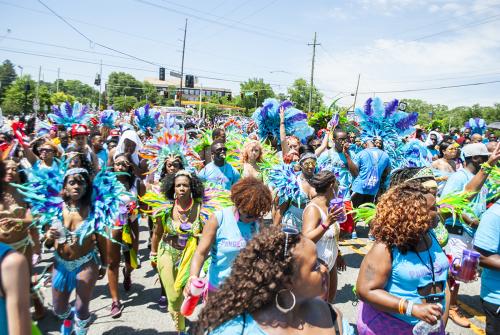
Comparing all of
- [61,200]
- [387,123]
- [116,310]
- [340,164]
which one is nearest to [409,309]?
[61,200]

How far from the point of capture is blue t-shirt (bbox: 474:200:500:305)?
8.84 ft

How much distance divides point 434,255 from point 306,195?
190cm

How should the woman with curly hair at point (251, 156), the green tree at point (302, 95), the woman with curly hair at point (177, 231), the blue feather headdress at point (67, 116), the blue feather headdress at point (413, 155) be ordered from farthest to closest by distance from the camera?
1. the green tree at point (302, 95)
2. the blue feather headdress at point (67, 116)
3. the blue feather headdress at point (413, 155)
4. the woman with curly hair at point (251, 156)
5. the woman with curly hair at point (177, 231)

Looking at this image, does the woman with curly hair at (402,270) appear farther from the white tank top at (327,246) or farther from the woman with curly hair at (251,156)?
the woman with curly hair at (251,156)

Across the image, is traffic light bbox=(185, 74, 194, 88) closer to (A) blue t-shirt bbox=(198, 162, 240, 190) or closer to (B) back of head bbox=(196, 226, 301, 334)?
(A) blue t-shirt bbox=(198, 162, 240, 190)

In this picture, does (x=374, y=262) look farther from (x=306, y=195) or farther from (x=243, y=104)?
(x=243, y=104)

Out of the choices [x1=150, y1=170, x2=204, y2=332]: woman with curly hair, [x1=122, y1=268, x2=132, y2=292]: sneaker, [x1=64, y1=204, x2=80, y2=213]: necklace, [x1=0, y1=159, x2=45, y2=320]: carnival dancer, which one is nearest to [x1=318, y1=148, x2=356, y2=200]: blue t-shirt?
[x1=150, y1=170, x2=204, y2=332]: woman with curly hair

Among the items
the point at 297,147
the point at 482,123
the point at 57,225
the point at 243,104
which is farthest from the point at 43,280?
the point at 243,104

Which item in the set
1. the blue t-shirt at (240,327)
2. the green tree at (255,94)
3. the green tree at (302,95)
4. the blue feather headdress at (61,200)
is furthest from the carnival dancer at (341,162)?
the green tree at (255,94)

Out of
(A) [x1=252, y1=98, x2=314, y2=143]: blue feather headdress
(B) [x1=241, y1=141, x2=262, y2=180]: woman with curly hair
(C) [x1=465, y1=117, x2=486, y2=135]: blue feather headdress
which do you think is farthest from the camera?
(C) [x1=465, y1=117, x2=486, y2=135]: blue feather headdress

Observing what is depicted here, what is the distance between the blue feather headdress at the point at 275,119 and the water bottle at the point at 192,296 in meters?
5.62

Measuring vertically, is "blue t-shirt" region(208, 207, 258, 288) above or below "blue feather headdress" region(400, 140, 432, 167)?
below

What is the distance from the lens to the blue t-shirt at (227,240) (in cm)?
300

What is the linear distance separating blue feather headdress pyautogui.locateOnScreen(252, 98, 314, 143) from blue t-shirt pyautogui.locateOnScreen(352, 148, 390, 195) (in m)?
1.76
